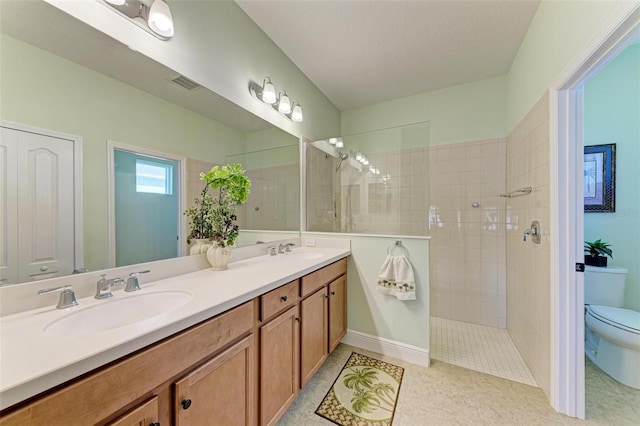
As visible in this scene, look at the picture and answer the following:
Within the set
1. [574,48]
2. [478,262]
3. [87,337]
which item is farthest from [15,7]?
[478,262]

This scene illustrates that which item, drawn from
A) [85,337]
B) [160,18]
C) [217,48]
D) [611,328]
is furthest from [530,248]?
[160,18]

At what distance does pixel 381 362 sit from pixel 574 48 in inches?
92.1

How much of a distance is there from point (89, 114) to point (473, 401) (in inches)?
101

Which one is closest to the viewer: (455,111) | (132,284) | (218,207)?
(132,284)

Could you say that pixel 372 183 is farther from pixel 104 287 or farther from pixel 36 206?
pixel 36 206

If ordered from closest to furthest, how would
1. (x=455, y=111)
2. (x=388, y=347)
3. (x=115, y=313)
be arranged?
(x=115, y=313), (x=388, y=347), (x=455, y=111)

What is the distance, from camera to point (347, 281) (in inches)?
Result: 86.1

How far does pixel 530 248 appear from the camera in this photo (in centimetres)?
181

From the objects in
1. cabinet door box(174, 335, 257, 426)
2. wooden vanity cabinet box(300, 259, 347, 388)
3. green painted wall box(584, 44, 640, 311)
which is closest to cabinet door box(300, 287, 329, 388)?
wooden vanity cabinet box(300, 259, 347, 388)

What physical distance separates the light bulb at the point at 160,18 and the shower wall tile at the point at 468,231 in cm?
256

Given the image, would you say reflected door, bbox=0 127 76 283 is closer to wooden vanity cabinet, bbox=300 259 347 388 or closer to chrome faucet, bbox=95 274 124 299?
chrome faucet, bbox=95 274 124 299

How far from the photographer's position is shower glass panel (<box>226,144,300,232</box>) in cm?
183

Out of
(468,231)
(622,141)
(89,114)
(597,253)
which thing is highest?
(622,141)

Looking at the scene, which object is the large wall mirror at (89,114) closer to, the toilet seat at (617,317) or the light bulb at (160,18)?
the light bulb at (160,18)
